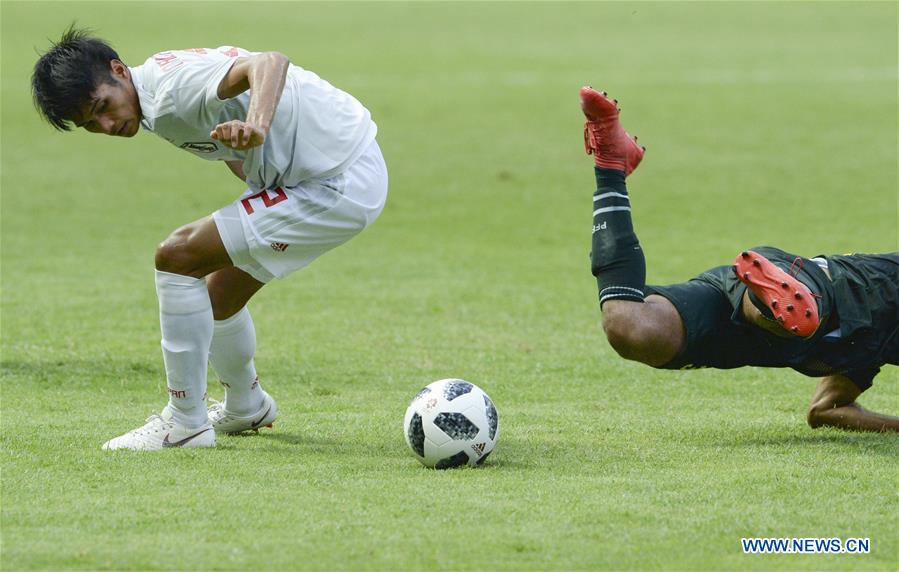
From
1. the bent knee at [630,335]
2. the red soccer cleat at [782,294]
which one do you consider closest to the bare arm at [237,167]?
the bent knee at [630,335]

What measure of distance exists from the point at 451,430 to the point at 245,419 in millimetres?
1401

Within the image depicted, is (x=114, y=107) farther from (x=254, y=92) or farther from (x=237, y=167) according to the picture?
(x=237, y=167)

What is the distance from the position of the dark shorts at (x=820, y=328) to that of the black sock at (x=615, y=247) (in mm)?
160

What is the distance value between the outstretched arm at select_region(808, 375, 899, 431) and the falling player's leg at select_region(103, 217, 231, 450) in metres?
3.08

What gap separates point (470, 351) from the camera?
898 centimetres

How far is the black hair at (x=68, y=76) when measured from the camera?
5.80 metres

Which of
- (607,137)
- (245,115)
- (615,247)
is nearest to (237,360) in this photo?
(245,115)

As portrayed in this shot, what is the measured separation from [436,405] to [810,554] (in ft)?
6.28

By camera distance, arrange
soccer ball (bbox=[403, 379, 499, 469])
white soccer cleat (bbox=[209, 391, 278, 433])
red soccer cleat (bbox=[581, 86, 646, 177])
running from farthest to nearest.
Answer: white soccer cleat (bbox=[209, 391, 278, 433]), red soccer cleat (bbox=[581, 86, 646, 177]), soccer ball (bbox=[403, 379, 499, 469])

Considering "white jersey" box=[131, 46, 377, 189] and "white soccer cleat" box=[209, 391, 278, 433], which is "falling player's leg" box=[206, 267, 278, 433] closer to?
"white soccer cleat" box=[209, 391, 278, 433]

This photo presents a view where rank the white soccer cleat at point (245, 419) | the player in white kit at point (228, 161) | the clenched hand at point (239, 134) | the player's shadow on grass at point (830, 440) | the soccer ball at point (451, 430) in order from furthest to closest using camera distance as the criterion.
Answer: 1. the white soccer cleat at point (245, 419)
2. the player's shadow on grass at point (830, 440)
3. the player in white kit at point (228, 161)
4. the soccer ball at point (451, 430)
5. the clenched hand at point (239, 134)

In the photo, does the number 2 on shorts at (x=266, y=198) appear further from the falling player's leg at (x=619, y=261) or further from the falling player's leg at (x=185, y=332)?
the falling player's leg at (x=619, y=261)

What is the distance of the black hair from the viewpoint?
19.0 feet

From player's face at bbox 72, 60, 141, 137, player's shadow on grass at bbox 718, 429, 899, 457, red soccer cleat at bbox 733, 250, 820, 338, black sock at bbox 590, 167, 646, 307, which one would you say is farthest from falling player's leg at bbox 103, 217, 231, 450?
player's shadow on grass at bbox 718, 429, 899, 457
